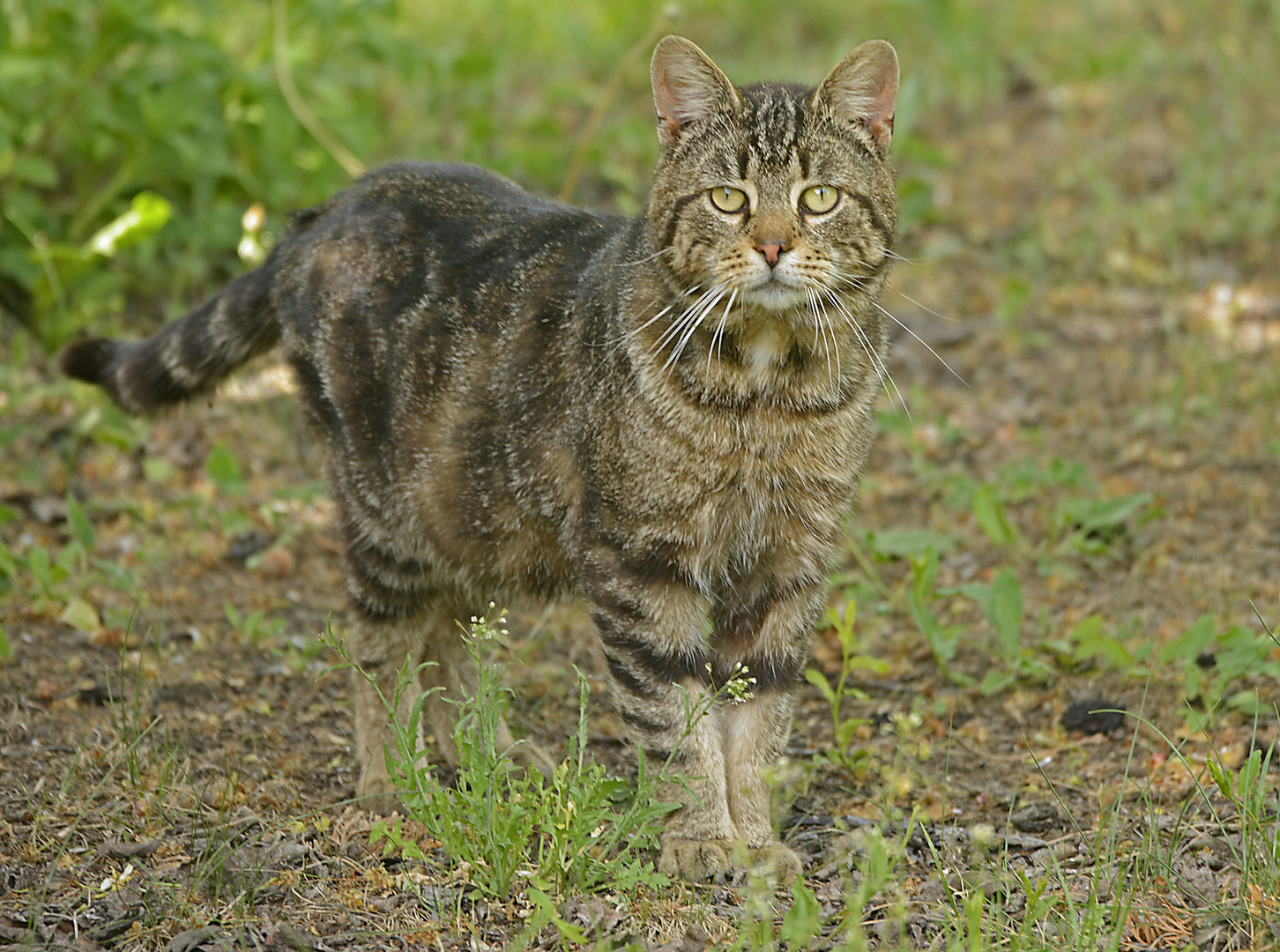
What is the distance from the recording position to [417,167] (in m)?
3.93

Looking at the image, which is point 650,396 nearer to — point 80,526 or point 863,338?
point 863,338

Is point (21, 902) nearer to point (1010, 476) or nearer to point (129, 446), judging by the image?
point (129, 446)

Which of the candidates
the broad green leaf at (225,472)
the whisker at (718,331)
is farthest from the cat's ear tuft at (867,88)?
the broad green leaf at (225,472)

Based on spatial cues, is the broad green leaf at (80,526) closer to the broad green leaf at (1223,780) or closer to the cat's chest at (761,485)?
the cat's chest at (761,485)

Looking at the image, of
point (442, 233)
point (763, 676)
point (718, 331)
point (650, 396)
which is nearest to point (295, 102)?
point (442, 233)

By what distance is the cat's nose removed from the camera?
300cm

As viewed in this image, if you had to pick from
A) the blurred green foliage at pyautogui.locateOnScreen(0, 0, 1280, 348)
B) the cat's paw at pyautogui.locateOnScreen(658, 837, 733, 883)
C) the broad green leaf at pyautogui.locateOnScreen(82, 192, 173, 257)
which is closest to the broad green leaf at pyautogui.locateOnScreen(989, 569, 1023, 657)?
the cat's paw at pyautogui.locateOnScreen(658, 837, 733, 883)

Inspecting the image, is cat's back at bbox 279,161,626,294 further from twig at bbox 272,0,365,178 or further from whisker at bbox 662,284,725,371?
twig at bbox 272,0,365,178

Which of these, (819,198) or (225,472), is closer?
(819,198)

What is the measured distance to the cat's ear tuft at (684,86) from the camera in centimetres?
321

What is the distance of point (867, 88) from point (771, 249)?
551mm

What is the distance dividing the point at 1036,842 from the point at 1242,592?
1543 mm

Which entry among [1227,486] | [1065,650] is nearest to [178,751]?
[1065,650]

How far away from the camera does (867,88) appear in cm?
326
